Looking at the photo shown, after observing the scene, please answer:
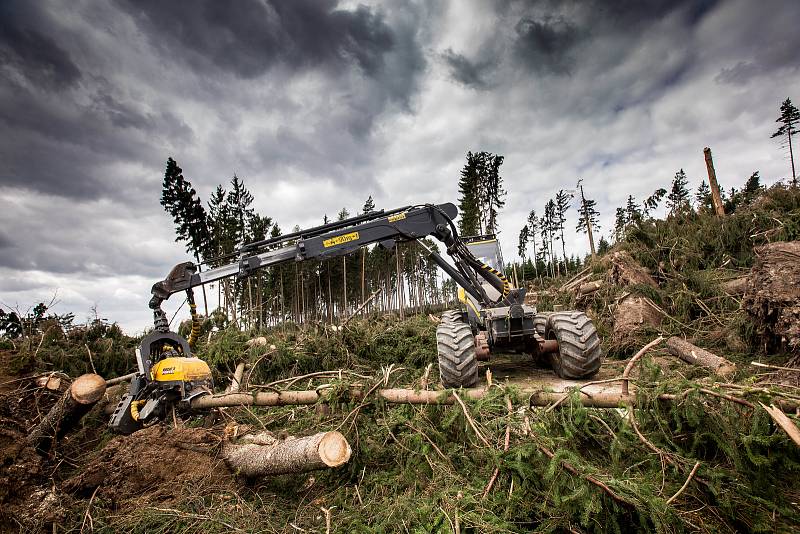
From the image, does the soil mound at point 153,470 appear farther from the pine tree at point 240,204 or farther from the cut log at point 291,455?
the pine tree at point 240,204

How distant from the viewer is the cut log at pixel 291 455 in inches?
135

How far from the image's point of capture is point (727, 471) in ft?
9.09

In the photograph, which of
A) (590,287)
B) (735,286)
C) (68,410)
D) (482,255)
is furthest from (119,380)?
(735,286)

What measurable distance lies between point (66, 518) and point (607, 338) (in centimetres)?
1012

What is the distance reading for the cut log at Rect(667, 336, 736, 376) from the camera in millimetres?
5680

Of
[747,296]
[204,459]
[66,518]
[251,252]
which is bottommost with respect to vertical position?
[66,518]

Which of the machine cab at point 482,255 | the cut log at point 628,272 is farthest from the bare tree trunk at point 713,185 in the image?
the machine cab at point 482,255

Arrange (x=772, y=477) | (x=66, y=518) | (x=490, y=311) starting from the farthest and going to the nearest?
(x=490, y=311) → (x=66, y=518) → (x=772, y=477)

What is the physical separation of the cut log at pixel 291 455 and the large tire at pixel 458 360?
101 inches

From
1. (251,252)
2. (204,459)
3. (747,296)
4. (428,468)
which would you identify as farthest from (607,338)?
(204,459)

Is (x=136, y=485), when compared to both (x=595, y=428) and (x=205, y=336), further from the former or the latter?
(x=205, y=336)

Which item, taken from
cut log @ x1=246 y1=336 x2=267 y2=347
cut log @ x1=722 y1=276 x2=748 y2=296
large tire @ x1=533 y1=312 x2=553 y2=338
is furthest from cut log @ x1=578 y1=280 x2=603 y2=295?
cut log @ x1=246 y1=336 x2=267 y2=347

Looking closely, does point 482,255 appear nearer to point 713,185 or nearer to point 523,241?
point 713,185

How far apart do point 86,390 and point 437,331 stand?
4.75m
